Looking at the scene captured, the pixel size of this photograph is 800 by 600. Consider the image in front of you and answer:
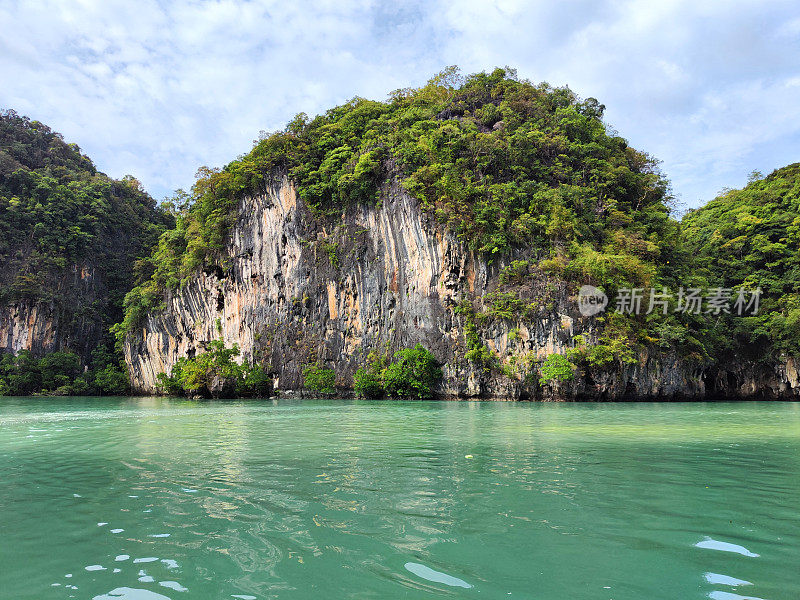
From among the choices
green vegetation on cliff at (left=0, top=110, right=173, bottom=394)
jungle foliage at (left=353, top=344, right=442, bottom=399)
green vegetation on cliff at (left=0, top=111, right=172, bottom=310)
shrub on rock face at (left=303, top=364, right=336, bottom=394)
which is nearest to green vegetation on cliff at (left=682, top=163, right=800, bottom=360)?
jungle foliage at (left=353, top=344, right=442, bottom=399)

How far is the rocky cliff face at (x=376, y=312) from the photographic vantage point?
26.0m

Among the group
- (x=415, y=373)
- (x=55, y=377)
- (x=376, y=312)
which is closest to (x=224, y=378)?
(x=376, y=312)

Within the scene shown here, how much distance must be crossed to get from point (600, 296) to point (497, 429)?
53.6 ft

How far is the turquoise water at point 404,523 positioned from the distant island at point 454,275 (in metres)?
19.0

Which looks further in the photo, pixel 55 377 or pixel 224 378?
pixel 55 377

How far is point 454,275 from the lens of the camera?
29000 millimetres

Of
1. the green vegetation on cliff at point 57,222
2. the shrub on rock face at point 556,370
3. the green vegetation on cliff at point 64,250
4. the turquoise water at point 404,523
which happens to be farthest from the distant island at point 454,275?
the turquoise water at point 404,523

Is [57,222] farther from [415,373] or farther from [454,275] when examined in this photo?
[454,275]

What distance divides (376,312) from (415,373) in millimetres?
5526

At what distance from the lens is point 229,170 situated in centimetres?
3900

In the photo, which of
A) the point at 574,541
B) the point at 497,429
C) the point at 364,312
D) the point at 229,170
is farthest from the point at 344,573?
the point at 229,170

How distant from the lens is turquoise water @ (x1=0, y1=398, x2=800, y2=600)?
2.74 metres

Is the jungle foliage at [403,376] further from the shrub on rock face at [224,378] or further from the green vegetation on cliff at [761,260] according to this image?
the green vegetation on cliff at [761,260]

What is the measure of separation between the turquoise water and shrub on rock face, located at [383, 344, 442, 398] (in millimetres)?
20868
